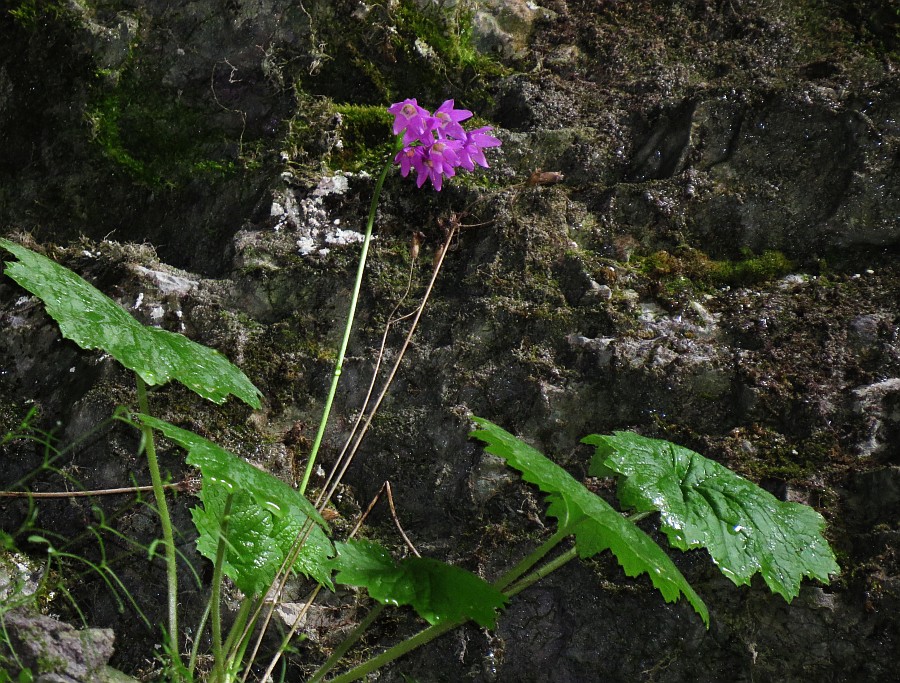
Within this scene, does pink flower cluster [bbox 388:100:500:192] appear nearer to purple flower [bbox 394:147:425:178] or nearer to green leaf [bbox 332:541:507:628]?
purple flower [bbox 394:147:425:178]

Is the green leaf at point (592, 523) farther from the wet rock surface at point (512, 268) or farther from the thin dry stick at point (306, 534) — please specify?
the thin dry stick at point (306, 534)

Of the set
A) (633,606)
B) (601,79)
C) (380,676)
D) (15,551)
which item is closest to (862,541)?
(633,606)

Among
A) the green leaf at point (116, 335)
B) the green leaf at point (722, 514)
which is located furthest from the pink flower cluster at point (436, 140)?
the green leaf at point (722, 514)

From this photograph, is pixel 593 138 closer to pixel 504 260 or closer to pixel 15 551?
pixel 504 260

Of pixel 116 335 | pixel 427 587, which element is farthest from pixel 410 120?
pixel 427 587

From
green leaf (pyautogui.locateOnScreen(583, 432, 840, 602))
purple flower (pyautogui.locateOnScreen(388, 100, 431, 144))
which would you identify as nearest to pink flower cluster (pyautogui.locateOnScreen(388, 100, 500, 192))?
purple flower (pyautogui.locateOnScreen(388, 100, 431, 144))

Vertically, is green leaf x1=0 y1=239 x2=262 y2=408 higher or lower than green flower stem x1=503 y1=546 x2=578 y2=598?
higher
